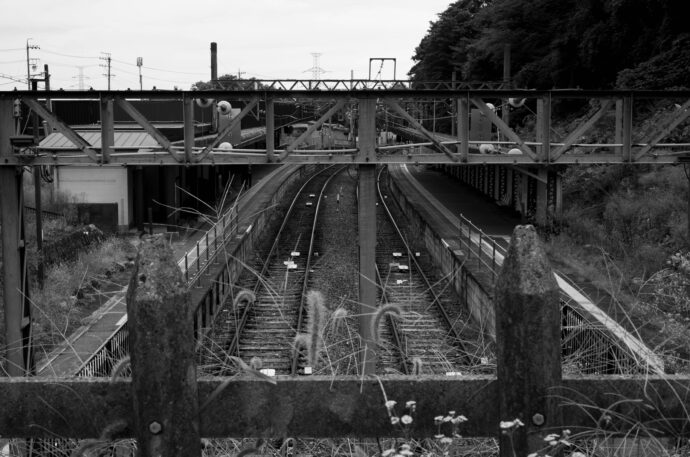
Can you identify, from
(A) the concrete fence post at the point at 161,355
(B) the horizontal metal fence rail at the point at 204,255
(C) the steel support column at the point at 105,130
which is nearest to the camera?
(A) the concrete fence post at the point at 161,355

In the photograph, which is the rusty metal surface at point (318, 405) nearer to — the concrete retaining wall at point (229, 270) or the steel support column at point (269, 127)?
the concrete retaining wall at point (229, 270)

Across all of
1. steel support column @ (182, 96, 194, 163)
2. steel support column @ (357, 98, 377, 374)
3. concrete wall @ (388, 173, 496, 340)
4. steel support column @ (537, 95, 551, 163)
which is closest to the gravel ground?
steel support column @ (357, 98, 377, 374)

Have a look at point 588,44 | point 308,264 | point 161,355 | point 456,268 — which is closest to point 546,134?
point 456,268

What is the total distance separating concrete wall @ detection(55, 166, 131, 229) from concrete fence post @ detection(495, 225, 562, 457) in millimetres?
26204

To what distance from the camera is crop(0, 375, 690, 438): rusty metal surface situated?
2932 millimetres

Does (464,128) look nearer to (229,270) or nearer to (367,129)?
(367,129)

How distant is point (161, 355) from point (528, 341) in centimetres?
125

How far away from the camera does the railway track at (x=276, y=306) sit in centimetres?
534

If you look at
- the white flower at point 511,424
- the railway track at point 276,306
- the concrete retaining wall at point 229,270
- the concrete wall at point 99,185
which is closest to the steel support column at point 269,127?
the concrete retaining wall at point 229,270

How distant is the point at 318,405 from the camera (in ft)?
9.71

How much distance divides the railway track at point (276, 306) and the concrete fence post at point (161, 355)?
2.22 ft

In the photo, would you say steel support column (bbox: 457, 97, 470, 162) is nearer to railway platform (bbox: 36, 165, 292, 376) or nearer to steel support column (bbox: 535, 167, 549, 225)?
railway platform (bbox: 36, 165, 292, 376)

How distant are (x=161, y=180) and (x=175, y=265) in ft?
94.2

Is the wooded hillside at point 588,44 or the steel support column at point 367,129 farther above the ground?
the wooded hillside at point 588,44
